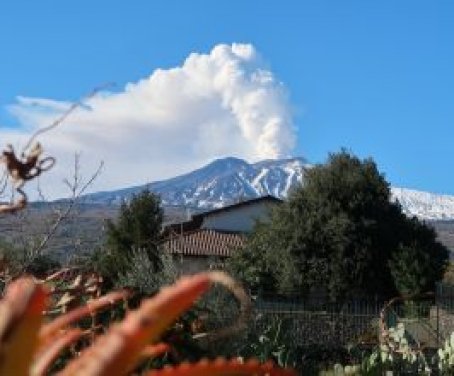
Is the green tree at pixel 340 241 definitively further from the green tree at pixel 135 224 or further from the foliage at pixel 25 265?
the foliage at pixel 25 265

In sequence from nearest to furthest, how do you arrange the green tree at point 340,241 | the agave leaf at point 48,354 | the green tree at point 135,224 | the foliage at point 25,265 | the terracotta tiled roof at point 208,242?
the agave leaf at point 48,354, the foliage at point 25,265, the green tree at point 340,241, the green tree at point 135,224, the terracotta tiled roof at point 208,242

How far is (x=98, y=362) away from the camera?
75cm

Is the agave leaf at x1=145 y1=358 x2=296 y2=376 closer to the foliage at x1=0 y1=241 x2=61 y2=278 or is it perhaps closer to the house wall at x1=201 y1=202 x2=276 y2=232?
the foliage at x1=0 y1=241 x2=61 y2=278

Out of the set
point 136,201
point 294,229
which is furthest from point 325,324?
point 136,201

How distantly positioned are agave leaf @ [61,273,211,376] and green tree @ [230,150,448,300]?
43.5 metres

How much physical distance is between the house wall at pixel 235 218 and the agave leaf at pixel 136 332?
74.0m

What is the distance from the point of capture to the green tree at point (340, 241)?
4534 centimetres

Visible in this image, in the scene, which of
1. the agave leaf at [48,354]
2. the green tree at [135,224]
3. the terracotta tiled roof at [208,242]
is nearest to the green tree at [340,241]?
the green tree at [135,224]

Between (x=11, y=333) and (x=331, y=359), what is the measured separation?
27.2 m

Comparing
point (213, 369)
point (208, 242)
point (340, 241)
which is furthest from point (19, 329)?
point (208, 242)

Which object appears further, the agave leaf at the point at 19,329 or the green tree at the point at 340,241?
the green tree at the point at 340,241

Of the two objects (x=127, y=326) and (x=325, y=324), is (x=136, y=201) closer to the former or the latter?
(x=325, y=324)

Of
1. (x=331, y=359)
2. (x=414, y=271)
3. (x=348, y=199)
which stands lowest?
(x=331, y=359)

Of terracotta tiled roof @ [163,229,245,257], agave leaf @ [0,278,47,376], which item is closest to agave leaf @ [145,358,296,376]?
agave leaf @ [0,278,47,376]
